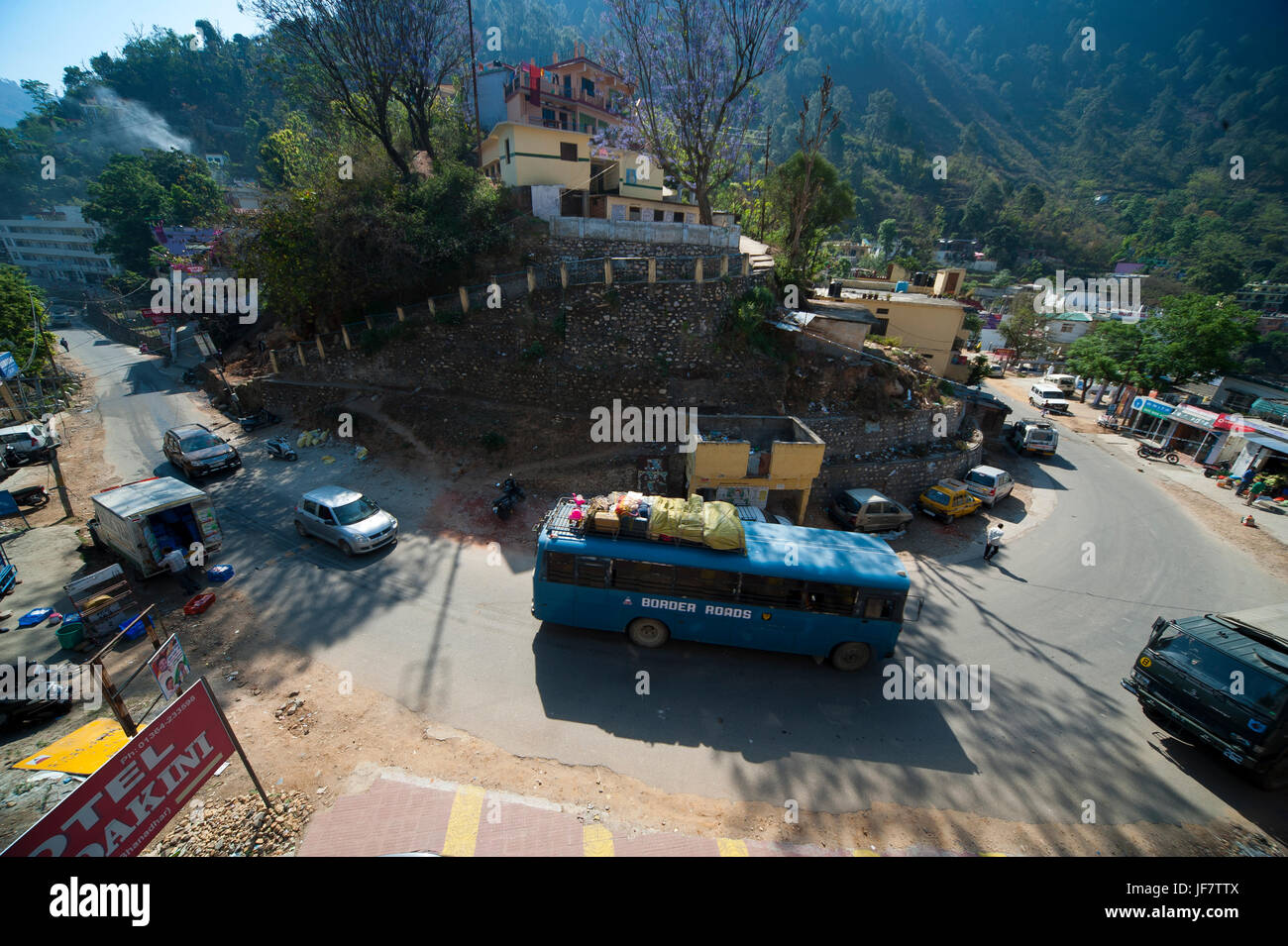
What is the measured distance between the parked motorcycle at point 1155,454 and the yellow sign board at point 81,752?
36.6 meters

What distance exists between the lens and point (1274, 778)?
733 cm

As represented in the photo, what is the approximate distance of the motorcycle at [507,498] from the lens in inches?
537

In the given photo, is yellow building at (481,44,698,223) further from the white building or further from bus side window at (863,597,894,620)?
the white building

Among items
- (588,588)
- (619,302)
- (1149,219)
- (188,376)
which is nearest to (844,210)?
(619,302)

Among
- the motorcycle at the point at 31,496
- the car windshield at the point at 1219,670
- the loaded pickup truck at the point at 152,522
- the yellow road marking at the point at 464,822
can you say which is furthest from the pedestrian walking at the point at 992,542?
the motorcycle at the point at 31,496

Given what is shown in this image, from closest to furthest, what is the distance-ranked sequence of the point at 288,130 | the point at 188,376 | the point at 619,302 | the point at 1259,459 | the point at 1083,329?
the point at 619,302, the point at 1259,459, the point at 188,376, the point at 288,130, the point at 1083,329

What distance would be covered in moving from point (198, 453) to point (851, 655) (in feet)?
66.3

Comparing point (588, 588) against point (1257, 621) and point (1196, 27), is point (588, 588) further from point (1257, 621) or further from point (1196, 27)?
point (1196, 27)

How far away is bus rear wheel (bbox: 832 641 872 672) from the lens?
8820 millimetres

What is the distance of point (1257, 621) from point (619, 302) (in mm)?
17500

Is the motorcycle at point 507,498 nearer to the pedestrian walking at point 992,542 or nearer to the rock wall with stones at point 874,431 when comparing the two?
the rock wall with stones at point 874,431

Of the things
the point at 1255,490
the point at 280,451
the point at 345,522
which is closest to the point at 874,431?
the point at 1255,490

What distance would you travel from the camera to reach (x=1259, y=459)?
63.8 ft

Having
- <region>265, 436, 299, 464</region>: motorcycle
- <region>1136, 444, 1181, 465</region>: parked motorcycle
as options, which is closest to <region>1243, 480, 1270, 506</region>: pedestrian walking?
<region>1136, 444, 1181, 465</region>: parked motorcycle
